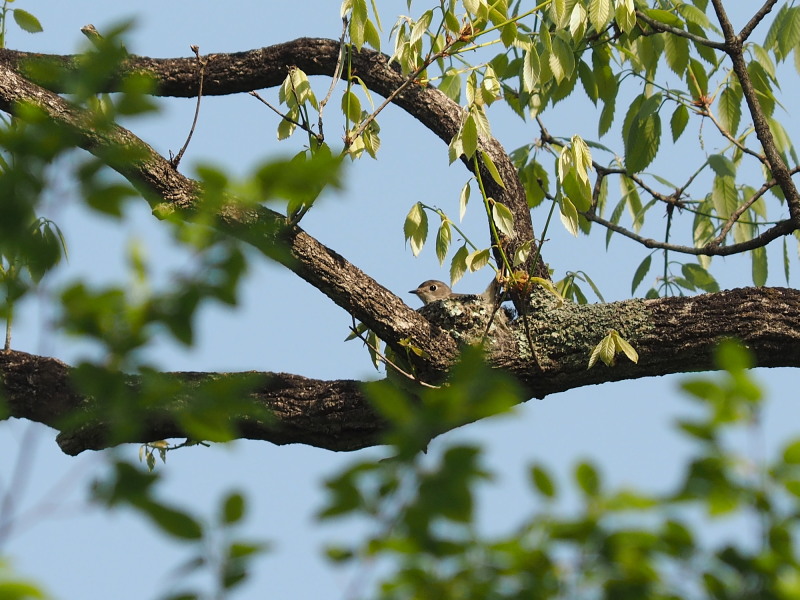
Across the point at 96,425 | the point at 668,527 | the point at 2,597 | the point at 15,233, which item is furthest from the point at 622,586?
the point at 96,425

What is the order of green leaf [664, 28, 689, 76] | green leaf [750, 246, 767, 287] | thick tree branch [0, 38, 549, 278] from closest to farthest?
green leaf [664, 28, 689, 76] < thick tree branch [0, 38, 549, 278] < green leaf [750, 246, 767, 287]

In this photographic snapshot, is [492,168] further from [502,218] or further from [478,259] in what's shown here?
[478,259]

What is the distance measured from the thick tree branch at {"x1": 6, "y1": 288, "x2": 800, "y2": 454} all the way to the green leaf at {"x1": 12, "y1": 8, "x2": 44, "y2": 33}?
2.09m

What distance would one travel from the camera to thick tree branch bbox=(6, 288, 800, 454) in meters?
4.21

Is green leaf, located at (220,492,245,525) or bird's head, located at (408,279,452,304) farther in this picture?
bird's head, located at (408,279,452,304)

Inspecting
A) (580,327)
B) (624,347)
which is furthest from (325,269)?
(624,347)

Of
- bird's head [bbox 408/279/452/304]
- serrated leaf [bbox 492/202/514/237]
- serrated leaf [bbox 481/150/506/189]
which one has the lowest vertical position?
serrated leaf [bbox 492/202/514/237]

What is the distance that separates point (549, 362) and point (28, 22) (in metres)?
3.36

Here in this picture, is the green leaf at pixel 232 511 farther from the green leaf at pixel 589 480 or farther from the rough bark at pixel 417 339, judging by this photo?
the rough bark at pixel 417 339

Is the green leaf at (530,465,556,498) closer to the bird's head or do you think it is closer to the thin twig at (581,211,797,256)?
the thin twig at (581,211,797,256)

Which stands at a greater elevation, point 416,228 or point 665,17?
point 665,17

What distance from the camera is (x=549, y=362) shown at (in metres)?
4.44

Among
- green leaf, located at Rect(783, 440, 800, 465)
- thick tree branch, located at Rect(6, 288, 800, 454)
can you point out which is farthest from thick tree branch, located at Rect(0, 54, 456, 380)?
green leaf, located at Rect(783, 440, 800, 465)

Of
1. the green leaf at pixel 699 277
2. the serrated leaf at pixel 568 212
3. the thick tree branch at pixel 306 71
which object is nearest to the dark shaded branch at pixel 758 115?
the green leaf at pixel 699 277
